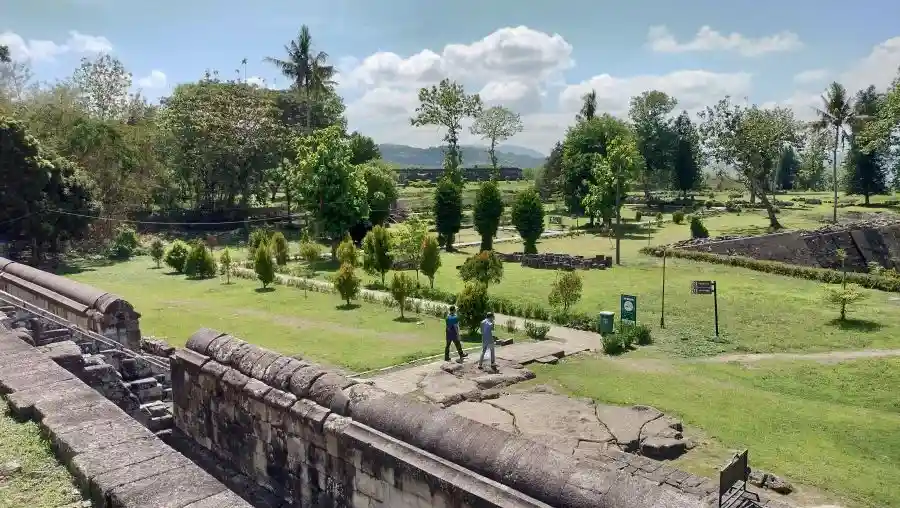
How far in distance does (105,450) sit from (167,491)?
0.92 metres

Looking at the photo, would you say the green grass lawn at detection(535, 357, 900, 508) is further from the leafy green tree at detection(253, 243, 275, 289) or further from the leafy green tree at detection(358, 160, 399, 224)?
the leafy green tree at detection(358, 160, 399, 224)

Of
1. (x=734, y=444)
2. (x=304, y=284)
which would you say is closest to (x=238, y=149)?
(x=304, y=284)

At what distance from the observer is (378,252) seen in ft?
92.8

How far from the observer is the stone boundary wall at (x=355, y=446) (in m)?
5.08

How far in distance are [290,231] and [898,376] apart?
39.3 m

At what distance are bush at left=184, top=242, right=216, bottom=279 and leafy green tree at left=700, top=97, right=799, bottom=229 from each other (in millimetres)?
39056

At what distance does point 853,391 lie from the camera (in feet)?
48.3

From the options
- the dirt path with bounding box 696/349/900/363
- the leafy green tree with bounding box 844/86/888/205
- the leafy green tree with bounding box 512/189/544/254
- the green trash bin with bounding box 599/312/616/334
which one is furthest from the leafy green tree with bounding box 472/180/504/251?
the leafy green tree with bounding box 844/86/888/205

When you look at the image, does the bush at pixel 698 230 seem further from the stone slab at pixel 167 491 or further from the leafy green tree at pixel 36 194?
the stone slab at pixel 167 491

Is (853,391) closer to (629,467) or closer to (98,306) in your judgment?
(629,467)

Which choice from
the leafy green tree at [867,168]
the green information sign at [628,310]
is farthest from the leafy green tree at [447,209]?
the leafy green tree at [867,168]

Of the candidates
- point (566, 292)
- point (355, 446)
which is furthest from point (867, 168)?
point (355, 446)

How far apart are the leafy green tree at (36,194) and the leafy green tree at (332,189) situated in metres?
11.3

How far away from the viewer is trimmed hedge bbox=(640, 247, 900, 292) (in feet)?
89.2
